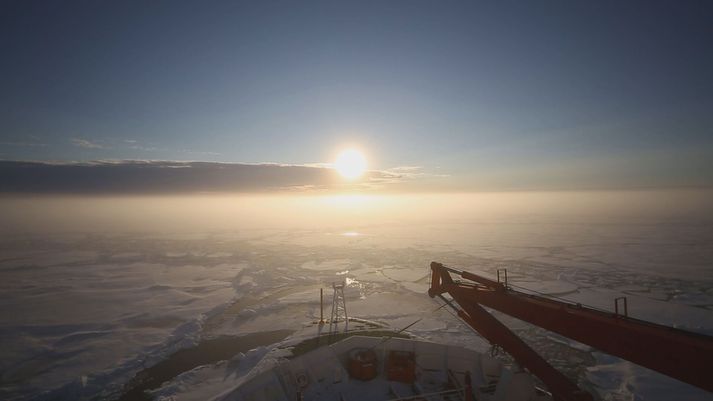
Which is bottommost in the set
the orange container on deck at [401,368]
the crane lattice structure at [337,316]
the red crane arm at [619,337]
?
the crane lattice structure at [337,316]

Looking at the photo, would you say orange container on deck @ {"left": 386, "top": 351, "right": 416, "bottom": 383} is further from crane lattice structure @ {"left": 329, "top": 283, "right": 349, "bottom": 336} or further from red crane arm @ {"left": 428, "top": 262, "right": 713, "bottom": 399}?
crane lattice structure @ {"left": 329, "top": 283, "right": 349, "bottom": 336}

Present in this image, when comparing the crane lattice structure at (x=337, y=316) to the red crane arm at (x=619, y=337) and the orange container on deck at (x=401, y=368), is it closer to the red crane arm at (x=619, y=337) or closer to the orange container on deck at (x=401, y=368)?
the orange container on deck at (x=401, y=368)

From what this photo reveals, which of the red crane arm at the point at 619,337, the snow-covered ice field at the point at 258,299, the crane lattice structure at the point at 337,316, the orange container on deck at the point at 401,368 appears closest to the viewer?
the red crane arm at the point at 619,337

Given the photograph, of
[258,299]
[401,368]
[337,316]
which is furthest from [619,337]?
[258,299]

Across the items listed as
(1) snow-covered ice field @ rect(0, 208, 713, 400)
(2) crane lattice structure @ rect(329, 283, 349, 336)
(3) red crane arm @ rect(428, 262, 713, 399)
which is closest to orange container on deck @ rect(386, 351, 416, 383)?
(3) red crane arm @ rect(428, 262, 713, 399)

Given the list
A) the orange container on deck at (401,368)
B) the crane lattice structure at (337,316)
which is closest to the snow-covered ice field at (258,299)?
the crane lattice structure at (337,316)

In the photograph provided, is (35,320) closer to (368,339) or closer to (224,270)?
(224,270)
